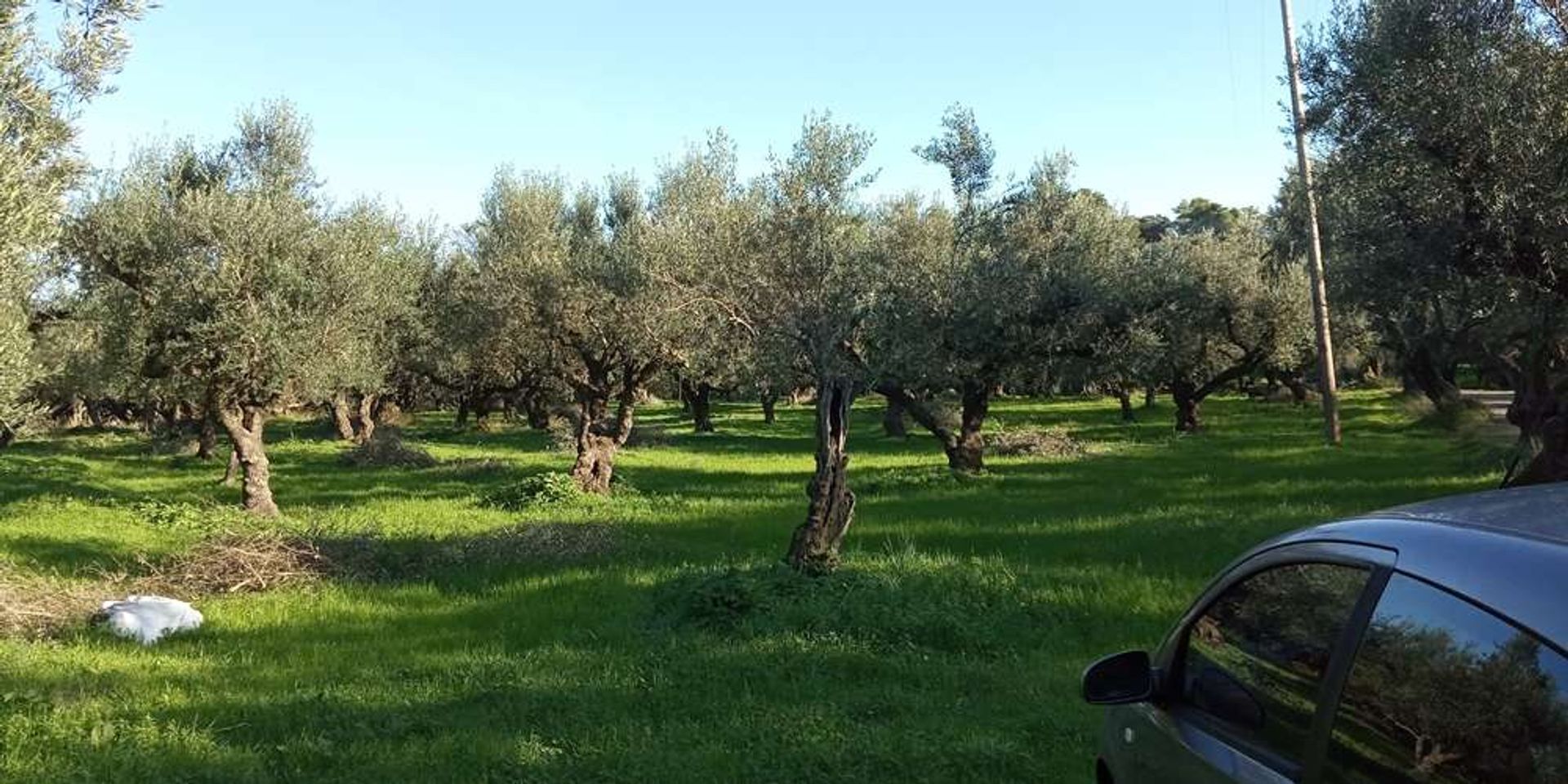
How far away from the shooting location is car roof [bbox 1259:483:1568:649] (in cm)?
182

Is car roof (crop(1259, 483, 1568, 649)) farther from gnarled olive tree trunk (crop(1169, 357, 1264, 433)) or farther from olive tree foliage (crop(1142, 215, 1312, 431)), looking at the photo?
gnarled olive tree trunk (crop(1169, 357, 1264, 433))

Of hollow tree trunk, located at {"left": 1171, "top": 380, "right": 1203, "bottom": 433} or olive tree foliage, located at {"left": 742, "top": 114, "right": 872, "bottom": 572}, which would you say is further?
hollow tree trunk, located at {"left": 1171, "top": 380, "right": 1203, "bottom": 433}

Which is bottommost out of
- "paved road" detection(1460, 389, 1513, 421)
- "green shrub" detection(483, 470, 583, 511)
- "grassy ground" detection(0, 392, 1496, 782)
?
"grassy ground" detection(0, 392, 1496, 782)

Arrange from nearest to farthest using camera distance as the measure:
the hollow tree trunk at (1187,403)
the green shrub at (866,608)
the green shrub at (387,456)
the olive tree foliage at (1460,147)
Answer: the green shrub at (866,608), the olive tree foliage at (1460,147), the green shrub at (387,456), the hollow tree trunk at (1187,403)

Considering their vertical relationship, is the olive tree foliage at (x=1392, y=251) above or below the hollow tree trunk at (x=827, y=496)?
above

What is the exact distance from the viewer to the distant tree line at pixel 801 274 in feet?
39.6

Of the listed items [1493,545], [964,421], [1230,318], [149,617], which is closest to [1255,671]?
[1493,545]

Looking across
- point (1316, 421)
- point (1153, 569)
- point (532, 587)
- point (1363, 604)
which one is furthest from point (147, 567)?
point (1316, 421)

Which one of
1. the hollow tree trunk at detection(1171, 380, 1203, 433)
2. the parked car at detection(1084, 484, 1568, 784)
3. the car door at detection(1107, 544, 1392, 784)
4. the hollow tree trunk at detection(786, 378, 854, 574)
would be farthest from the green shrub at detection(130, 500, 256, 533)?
the hollow tree trunk at detection(1171, 380, 1203, 433)

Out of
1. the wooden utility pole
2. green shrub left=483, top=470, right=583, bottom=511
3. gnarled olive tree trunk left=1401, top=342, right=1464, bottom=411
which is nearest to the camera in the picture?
the wooden utility pole

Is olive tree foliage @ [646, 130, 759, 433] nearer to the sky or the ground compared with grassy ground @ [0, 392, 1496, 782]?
nearer to the sky

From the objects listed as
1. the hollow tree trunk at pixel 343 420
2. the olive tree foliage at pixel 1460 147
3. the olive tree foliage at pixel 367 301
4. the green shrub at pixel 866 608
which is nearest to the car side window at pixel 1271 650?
the green shrub at pixel 866 608

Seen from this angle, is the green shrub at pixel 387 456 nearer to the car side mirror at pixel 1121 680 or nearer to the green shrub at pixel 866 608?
the green shrub at pixel 866 608

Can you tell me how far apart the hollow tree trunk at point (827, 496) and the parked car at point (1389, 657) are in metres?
7.93
